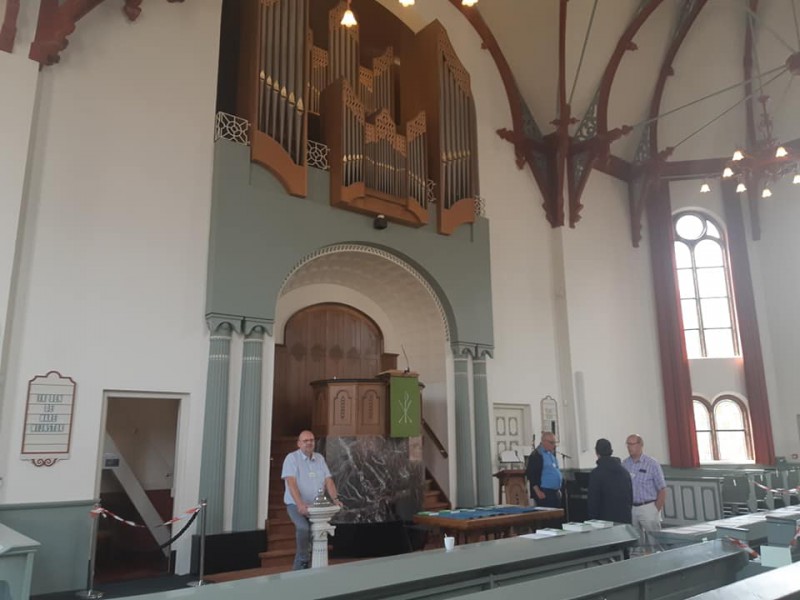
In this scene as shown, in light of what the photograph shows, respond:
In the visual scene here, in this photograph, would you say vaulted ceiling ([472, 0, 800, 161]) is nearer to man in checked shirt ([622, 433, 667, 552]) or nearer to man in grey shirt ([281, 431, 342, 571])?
man in checked shirt ([622, 433, 667, 552])

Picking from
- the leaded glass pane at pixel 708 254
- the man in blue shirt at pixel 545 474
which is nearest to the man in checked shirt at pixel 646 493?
the man in blue shirt at pixel 545 474

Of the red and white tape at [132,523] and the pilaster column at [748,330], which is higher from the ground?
A: the pilaster column at [748,330]

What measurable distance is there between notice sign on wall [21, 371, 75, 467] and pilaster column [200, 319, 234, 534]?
55.3 inches

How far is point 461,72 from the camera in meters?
10.8

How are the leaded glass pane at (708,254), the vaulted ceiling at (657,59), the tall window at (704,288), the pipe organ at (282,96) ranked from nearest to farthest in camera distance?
the pipe organ at (282,96) < the vaulted ceiling at (657,59) < the tall window at (704,288) < the leaded glass pane at (708,254)

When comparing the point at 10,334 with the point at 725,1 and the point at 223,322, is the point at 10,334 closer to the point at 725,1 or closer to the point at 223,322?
the point at 223,322

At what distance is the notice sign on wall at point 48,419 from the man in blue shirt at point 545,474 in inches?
206

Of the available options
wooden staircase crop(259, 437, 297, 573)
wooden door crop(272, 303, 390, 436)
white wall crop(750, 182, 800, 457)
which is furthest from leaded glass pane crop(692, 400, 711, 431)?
wooden staircase crop(259, 437, 297, 573)

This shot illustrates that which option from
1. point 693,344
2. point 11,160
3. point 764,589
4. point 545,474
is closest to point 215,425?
point 11,160

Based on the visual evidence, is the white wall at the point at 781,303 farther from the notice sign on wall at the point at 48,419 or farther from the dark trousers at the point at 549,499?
the notice sign on wall at the point at 48,419

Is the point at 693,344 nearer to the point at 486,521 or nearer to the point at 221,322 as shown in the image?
the point at 486,521

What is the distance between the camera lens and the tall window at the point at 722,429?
13.5m

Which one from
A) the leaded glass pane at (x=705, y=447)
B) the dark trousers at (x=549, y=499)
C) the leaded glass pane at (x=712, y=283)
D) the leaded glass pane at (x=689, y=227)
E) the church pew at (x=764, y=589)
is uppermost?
the leaded glass pane at (x=689, y=227)

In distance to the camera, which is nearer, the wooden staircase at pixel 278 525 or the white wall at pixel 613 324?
the wooden staircase at pixel 278 525
